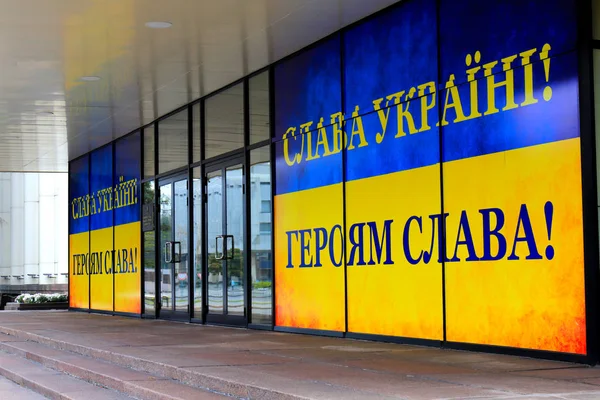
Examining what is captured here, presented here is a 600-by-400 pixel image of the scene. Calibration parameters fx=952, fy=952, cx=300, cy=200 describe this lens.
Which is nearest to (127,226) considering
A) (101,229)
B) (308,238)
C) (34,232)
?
(101,229)

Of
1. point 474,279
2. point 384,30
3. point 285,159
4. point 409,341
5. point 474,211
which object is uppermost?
point 384,30

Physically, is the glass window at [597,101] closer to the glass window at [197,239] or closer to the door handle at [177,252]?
the glass window at [197,239]

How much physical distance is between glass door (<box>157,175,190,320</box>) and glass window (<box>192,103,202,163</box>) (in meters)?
0.60

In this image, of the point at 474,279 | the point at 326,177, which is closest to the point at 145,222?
the point at 326,177

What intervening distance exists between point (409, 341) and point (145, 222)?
8.95 m

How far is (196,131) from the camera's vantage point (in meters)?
15.3

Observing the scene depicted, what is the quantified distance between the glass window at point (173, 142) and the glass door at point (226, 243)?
1.25 m

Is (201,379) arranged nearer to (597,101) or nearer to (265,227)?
(597,101)

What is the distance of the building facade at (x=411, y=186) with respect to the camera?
7496 millimetres

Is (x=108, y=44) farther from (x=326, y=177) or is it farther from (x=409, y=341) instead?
(x=409, y=341)

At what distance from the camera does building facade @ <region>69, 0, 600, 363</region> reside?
7496 mm

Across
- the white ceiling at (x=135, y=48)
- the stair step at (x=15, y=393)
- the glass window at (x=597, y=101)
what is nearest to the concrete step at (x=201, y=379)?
the stair step at (x=15, y=393)

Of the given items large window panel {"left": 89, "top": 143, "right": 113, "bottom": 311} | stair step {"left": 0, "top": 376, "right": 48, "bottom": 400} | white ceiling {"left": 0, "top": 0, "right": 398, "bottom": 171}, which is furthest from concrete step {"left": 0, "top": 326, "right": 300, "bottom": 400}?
large window panel {"left": 89, "top": 143, "right": 113, "bottom": 311}

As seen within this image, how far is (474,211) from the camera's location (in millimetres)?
8500
